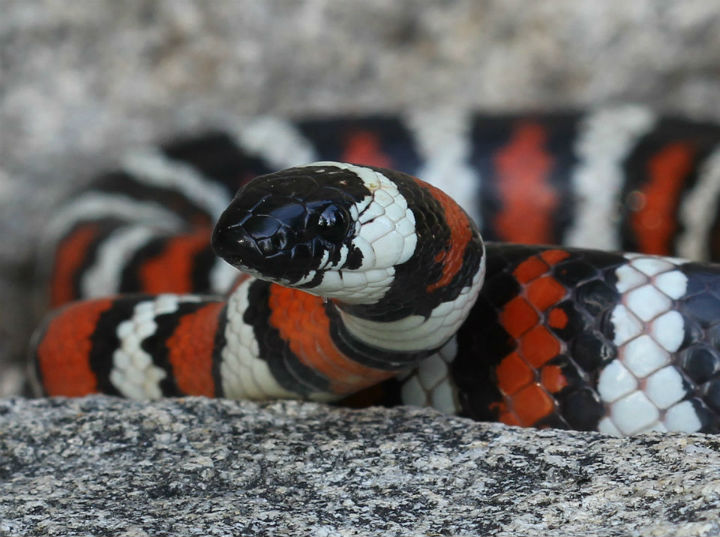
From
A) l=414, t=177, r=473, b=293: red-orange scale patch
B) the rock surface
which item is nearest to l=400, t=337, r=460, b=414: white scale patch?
the rock surface

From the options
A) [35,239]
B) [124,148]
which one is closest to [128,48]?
[124,148]

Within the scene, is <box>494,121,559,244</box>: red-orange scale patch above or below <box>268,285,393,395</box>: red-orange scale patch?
above

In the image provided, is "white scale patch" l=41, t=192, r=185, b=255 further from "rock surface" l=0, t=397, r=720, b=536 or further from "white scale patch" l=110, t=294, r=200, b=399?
"rock surface" l=0, t=397, r=720, b=536

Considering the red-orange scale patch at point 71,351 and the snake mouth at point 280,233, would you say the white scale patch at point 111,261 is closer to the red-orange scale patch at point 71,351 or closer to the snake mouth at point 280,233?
the red-orange scale patch at point 71,351

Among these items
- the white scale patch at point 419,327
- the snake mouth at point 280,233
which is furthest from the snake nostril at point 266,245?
the white scale patch at point 419,327

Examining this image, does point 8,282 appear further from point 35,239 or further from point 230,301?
point 230,301

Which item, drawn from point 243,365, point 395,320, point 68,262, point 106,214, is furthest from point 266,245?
point 106,214
